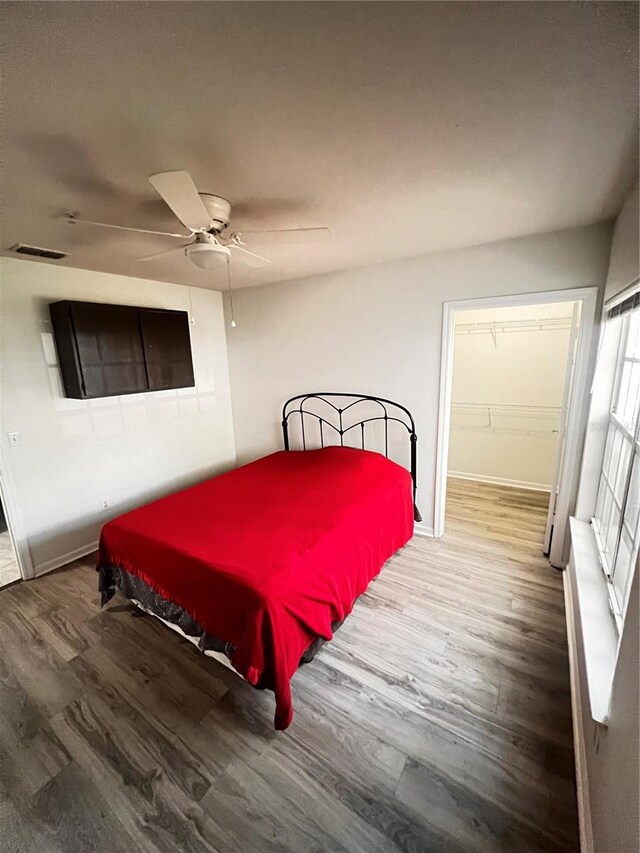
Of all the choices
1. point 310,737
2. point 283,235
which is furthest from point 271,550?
point 283,235

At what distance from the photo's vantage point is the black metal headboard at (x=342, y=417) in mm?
3020

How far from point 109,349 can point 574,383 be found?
141 inches

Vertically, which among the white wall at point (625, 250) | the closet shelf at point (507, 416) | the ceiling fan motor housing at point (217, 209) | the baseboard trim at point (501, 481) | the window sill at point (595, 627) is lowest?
the baseboard trim at point (501, 481)

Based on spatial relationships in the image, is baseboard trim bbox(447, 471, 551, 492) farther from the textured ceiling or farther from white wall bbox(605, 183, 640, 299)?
the textured ceiling

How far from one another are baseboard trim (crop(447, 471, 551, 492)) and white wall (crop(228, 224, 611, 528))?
1621mm

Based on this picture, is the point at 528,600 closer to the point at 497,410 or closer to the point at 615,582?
the point at 615,582

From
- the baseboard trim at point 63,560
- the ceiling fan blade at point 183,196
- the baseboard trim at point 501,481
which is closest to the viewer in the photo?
the ceiling fan blade at point 183,196

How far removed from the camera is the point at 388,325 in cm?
294

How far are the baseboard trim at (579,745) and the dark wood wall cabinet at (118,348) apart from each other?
11.6 ft

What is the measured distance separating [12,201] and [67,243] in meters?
0.64

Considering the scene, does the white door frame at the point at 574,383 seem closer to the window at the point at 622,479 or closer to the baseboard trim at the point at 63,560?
the window at the point at 622,479

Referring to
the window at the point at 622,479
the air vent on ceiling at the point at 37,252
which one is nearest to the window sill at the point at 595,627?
the window at the point at 622,479

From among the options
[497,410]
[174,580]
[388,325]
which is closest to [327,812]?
[174,580]

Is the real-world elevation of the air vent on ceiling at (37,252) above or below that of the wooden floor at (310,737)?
above
